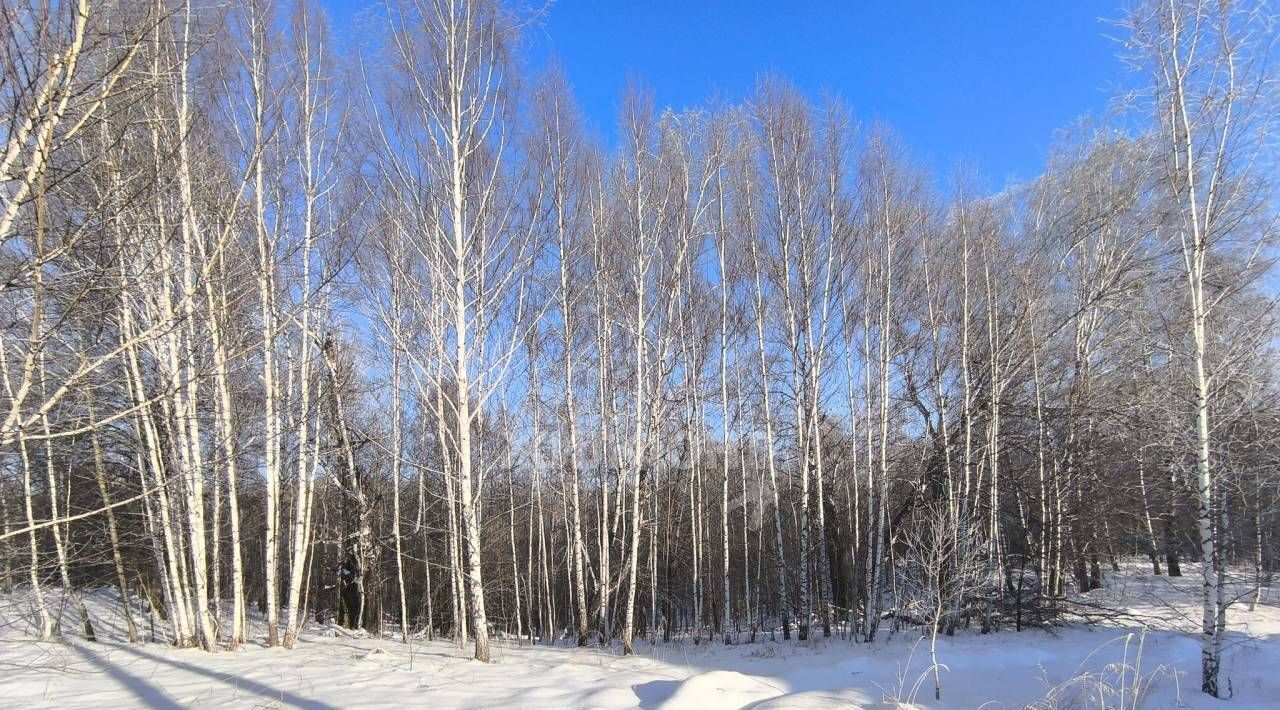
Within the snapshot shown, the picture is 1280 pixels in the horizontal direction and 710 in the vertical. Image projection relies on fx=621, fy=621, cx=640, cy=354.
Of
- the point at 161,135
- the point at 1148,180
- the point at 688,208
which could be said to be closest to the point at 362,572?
the point at 688,208

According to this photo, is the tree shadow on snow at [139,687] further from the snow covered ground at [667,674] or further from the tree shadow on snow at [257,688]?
the tree shadow on snow at [257,688]

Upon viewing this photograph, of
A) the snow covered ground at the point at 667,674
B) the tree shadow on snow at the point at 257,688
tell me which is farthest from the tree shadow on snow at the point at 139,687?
the tree shadow on snow at the point at 257,688

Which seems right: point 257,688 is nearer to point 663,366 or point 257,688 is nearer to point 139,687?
point 139,687

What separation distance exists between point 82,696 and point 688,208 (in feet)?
Result: 35.1

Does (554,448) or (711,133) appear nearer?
(711,133)

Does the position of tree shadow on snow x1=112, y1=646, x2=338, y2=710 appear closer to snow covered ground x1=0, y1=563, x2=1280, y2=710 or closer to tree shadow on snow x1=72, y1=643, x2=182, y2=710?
snow covered ground x1=0, y1=563, x2=1280, y2=710

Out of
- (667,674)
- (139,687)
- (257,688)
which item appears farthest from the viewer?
(667,674)

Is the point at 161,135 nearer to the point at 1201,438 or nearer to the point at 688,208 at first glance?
the point at 688,208

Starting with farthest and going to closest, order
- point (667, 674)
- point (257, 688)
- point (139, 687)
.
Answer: point (667, 674) → point (139, 687) → point (257, 688)

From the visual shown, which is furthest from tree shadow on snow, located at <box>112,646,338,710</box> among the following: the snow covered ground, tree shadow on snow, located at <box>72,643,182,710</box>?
tree shadow on snow, located at <box>72,643,182,710</box>

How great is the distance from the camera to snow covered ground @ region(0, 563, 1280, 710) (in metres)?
5.27

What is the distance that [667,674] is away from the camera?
686 centimetres

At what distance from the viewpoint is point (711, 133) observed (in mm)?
12789

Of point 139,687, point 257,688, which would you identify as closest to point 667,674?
point 257,688
